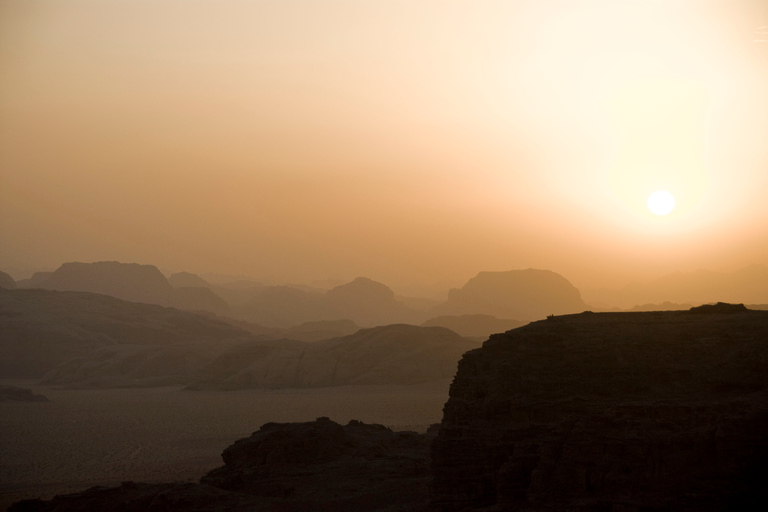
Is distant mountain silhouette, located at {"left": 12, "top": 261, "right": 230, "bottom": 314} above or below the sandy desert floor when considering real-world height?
above

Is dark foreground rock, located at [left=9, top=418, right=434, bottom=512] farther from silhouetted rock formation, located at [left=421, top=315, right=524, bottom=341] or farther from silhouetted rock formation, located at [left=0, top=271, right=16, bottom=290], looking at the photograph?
silhouetted rock formation, located at [left=0, top=271, right=16, bottom=290]

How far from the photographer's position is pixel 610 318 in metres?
22.3

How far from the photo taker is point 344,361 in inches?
3086

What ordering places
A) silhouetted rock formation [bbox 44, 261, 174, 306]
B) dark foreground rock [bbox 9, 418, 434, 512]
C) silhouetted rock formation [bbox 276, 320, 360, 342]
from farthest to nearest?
silhouetted rock formation [bbox 44, 261, 174, 306], silhouetted rock formation [bbox 276, 320, 360, 342], dark foreground rock [bbox 9, 418, 434, 512]

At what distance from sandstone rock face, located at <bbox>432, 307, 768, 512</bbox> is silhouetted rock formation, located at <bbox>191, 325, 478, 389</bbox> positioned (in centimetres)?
5539

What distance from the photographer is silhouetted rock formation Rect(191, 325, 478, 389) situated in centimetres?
7512

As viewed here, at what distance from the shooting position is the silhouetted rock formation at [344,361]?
246ft

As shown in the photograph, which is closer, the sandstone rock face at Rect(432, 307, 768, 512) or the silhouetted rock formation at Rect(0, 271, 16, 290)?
the sandstone rock face at Rect(432, 307, 768, 512)

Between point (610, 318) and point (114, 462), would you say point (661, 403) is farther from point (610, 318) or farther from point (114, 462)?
point (114, 462)

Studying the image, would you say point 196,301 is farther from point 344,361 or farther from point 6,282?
point 344,361

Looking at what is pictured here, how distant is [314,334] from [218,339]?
18.0 meters

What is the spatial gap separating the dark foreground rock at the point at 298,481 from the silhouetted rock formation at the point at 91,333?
196 feet

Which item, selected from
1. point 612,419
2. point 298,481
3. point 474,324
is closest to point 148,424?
point 298,481

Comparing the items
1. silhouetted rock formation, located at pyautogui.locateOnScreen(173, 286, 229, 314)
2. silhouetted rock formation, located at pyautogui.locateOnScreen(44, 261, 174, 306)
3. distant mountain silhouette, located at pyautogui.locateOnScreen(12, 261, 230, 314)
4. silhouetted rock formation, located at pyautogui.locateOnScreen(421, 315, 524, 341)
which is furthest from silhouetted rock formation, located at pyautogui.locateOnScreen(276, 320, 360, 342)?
silhouetted rock formation, located at pyautogui.locateOnScreen(44, 261, 174, 306)
